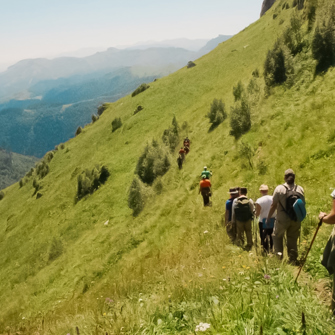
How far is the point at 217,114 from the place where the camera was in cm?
2950

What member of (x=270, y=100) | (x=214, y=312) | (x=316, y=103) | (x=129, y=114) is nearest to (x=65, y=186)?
(x=129, y=114)

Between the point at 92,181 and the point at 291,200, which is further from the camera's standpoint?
the point at 92,181

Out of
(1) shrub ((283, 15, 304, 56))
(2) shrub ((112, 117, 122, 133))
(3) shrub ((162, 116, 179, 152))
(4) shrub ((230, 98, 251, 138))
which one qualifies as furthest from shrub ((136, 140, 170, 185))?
(2) shrub ((112, 117, 122, 133))

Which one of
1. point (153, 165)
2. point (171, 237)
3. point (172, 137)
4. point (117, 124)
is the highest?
point (117, 124)

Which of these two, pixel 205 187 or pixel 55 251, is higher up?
pixel 205 187

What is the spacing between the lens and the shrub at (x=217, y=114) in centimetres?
2911

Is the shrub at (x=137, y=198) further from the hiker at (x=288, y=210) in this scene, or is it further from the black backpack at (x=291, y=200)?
the black backpack at (x=291, y=200)

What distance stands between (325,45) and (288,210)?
56.5 ft

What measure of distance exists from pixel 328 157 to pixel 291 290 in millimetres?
9810

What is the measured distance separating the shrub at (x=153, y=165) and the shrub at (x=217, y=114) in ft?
20.1

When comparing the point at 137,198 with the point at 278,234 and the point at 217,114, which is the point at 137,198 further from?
the point at 278,234

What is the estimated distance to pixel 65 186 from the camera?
4778 centimetres

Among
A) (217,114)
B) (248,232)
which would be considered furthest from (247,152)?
(217,114)

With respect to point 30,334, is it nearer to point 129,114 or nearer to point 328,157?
point 328,157
